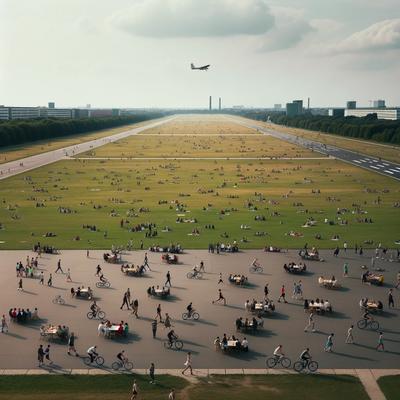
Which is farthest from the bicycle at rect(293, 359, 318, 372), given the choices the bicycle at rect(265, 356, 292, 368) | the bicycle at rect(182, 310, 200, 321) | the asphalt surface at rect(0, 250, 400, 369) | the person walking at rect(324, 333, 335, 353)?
the bicycle at rect(182, 310, 200, 321)

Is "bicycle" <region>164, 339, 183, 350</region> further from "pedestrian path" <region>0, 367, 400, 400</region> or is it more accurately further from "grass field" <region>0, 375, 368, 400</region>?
"grass field" <region>0, 375, 368, 400</region>

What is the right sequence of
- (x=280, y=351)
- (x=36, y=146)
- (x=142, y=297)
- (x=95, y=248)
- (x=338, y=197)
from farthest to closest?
(x=36, y=146) < (x=338, y=197) < (x=95, y=248) < (x=142, y=297) < (x=280, y=351)

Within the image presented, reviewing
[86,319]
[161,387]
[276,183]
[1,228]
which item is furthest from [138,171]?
[161,387]

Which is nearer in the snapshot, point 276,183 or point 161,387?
point 161,387

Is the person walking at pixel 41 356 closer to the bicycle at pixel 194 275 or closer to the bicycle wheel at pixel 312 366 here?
the bicycle wheel at pixel 312 366

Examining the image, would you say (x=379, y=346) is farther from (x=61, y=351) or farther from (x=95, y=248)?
(x=95, y=248)

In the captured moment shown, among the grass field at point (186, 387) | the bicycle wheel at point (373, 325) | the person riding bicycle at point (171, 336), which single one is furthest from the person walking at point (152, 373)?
the bicycle wheel at point (373, 325)
